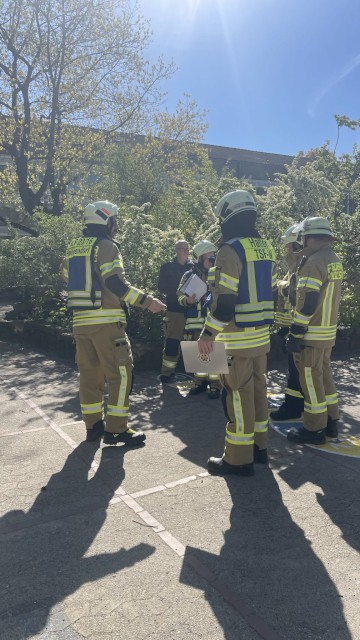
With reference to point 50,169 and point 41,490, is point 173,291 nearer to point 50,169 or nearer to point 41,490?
point 41,490

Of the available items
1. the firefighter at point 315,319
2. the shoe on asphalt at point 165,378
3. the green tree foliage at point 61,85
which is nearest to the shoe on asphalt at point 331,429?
the firefighter at point 315,319

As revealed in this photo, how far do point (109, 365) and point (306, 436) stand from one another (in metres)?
1.94

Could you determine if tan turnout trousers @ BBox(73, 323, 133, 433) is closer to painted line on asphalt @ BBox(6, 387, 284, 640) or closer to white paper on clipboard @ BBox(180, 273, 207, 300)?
painted line on asphalt @ BBox(6, 387, 284, 640)

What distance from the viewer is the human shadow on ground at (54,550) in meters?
2.50

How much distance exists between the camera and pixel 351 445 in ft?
15.3

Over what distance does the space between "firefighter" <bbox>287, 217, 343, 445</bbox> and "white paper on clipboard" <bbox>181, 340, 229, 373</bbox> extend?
3.09 feet

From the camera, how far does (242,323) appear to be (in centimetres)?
396

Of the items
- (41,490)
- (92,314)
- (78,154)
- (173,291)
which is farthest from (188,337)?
(78,154)

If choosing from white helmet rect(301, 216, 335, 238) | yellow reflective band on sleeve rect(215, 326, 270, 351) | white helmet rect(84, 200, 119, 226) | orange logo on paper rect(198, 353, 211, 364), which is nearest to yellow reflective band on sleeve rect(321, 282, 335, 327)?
white helmet rect(301, 216, 335, 238)

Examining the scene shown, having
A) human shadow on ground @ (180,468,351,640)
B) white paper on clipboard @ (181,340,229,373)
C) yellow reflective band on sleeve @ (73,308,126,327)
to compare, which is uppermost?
yellow reflective band on sleeve @ (73,308,126,327)

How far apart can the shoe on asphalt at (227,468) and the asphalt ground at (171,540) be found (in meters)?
0.07

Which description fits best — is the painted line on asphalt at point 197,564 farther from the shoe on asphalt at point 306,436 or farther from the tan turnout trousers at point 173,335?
the tan turnout trousers at point 173,335

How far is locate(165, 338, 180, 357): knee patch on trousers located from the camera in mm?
6926

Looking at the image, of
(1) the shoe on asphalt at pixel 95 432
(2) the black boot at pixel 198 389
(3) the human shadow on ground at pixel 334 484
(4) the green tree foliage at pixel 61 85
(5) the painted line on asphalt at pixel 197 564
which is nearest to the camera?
(5) the painted line on asphalt at pixel 197 564
